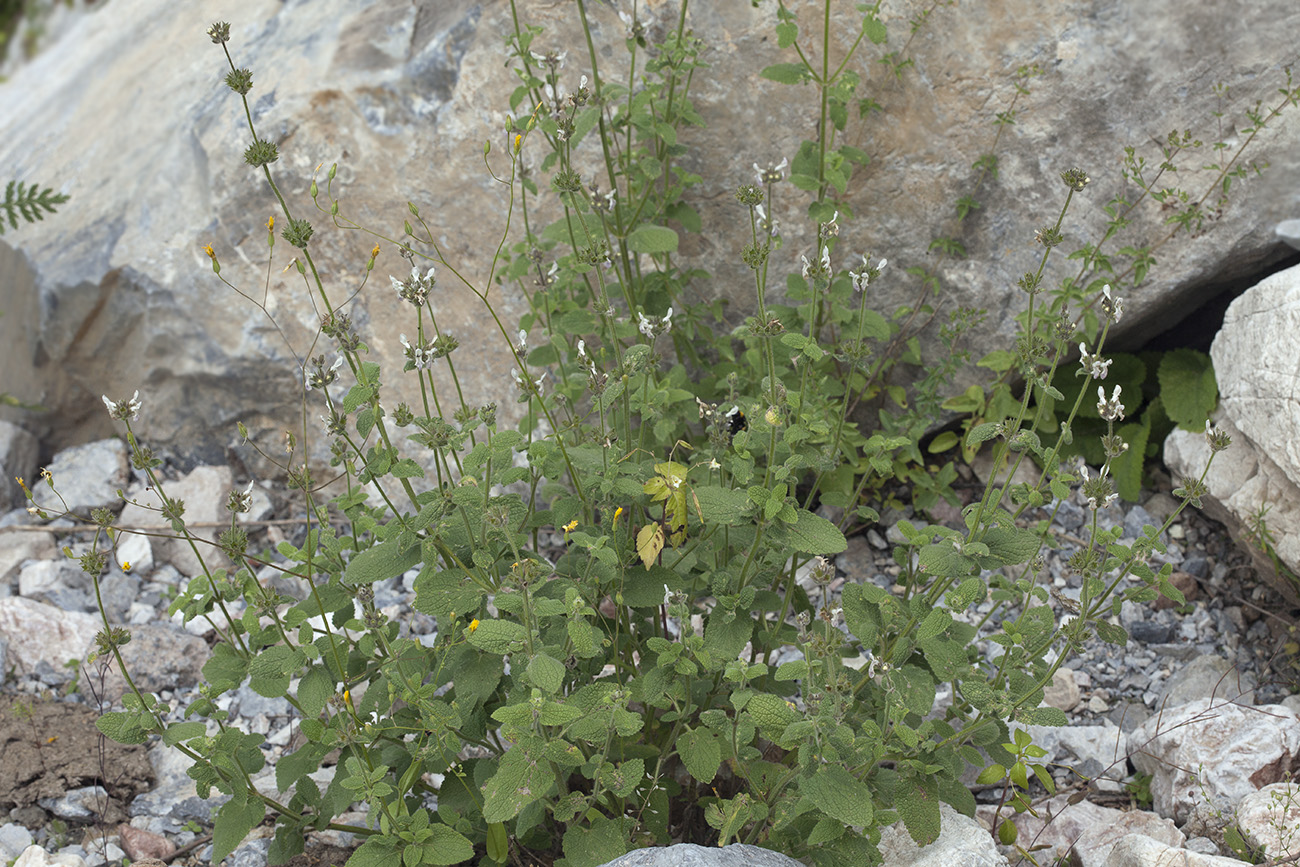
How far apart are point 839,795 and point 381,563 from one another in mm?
1148

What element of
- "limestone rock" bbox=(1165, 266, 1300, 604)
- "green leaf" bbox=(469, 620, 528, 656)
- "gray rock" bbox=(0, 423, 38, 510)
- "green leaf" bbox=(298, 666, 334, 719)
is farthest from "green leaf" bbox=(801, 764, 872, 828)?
"gray rock" bbox=(0, 423, 38, 510)

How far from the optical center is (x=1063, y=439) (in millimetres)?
2445

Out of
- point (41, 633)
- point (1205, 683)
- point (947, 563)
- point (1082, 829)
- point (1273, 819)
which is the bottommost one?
point (1205, 683)

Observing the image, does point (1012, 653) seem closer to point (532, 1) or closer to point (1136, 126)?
point (1136, 126)

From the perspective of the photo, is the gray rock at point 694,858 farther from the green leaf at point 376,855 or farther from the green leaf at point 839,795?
the green leaf at point 376,855

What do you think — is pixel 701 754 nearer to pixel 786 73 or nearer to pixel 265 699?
pixel 265 699

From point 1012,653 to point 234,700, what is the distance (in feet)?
8.69

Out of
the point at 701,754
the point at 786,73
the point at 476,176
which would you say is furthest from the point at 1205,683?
the point at 476,176

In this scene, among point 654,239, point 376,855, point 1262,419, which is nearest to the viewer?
point 376,855

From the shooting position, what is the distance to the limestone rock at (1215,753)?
301 centimetres

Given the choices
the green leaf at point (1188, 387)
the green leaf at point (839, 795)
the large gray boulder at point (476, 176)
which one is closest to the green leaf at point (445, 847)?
the green leaf at point (839, 795)

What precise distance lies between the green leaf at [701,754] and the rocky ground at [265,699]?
1078 millimetres

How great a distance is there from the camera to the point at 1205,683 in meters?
3.55

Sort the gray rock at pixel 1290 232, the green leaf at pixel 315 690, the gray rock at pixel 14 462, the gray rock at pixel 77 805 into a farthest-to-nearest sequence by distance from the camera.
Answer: the gray rock at pixel 14 462 → the gray rock at pixel 1290 232 → the gray rock at pixel 77 805 → the green leaf at pixel 315 690
